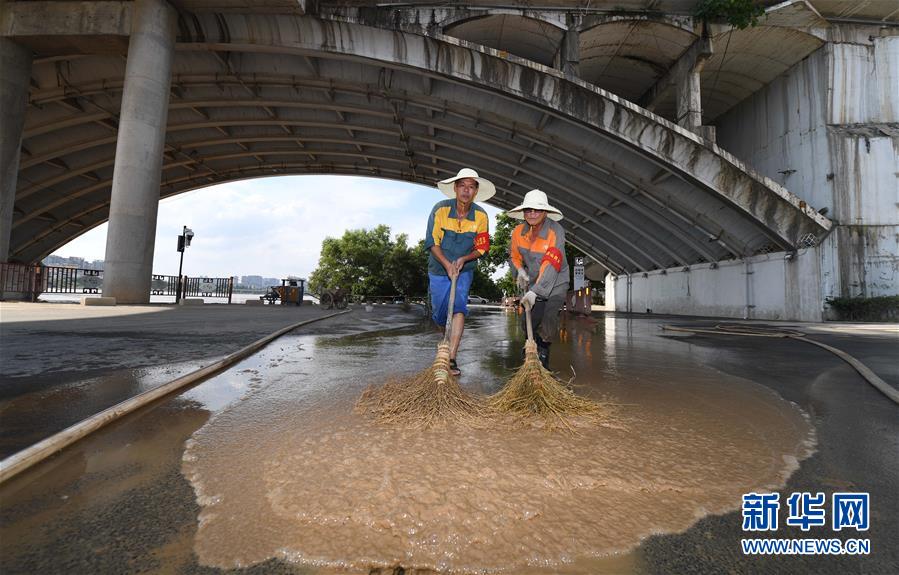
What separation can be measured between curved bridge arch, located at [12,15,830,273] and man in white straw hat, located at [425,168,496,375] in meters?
12.3

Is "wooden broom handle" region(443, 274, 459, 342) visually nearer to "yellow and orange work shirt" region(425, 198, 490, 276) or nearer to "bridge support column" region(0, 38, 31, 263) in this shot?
"yellow and orange work shirt" region(425, 198, 490, 276)

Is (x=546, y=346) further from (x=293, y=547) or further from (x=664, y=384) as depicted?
(x=293, y=547)

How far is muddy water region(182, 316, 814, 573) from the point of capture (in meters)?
1.11

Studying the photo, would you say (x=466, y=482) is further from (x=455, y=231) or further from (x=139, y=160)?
(x=139, y=160)

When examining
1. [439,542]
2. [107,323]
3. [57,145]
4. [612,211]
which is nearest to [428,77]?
[612,211]

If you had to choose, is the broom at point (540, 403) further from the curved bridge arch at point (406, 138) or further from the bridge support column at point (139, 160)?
the curved bridge arch at point (406, 138)

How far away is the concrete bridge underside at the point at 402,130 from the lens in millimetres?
13812

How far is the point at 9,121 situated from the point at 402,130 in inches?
571

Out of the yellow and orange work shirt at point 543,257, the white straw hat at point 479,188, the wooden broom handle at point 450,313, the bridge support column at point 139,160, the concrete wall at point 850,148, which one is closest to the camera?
the wooden broom handle at point 450,313

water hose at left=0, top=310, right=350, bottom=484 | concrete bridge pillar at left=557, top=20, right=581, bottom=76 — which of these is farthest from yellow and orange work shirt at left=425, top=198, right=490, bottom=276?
concrete bridge pillar at left=557, top=20, right=581, bottom=76

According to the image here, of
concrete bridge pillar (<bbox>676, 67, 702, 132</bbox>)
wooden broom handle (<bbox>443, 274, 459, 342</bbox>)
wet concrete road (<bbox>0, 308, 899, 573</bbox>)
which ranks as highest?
concrete bridge pillar (<bbox>676, 67, 702, 132</bbox>)

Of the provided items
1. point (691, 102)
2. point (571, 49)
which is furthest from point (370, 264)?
point (691, 102)

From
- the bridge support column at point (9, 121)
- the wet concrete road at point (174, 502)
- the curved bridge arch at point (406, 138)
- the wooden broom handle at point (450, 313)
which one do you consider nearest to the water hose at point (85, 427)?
the wet concrete road at point (174, 502)

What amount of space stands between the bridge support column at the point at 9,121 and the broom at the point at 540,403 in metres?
18.4
